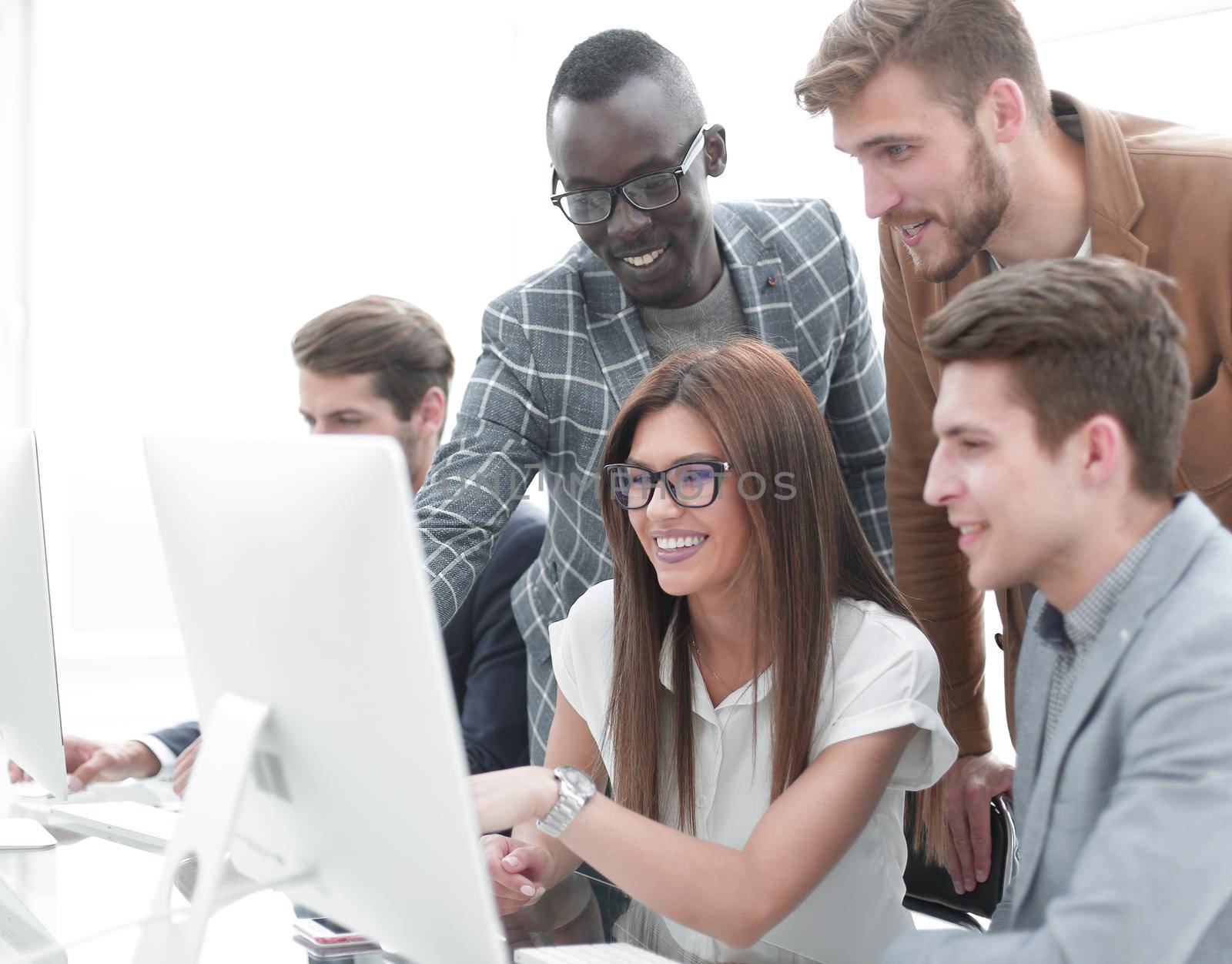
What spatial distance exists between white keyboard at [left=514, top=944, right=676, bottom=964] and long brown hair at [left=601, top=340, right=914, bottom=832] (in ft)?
1.11

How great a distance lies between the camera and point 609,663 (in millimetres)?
1722

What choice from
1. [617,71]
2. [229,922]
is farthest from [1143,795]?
[617,71]

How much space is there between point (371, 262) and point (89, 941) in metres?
3.00

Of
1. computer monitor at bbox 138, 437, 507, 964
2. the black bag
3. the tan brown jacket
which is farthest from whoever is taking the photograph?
the black bag

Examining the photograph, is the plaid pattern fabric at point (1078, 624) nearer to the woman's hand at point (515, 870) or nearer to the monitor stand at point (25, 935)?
the woman's hand at point (515, 870)

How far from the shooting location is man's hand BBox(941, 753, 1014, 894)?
1647 millimetres

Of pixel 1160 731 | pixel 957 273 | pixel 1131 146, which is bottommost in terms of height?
pixel 1160 731

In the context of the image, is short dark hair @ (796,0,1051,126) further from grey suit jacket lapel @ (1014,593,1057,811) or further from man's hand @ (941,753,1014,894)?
man's hand @ (941,753,1014,894)

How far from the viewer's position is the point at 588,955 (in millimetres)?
1220

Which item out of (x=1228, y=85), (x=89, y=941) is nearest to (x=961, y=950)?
(x=89, y=941)

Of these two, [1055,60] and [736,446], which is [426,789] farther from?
[1055,60]

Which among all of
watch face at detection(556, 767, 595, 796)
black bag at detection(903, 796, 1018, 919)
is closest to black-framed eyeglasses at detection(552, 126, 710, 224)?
watch face at detection(556, 767, 595, 796)

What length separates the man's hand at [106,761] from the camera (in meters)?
1.96

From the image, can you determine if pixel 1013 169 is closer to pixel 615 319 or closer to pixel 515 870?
pixel 615 319
